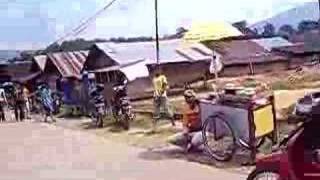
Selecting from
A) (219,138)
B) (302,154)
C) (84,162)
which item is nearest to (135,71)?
(84,162)

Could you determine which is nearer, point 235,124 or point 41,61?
point 235,124

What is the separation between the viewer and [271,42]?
46281 millimetres

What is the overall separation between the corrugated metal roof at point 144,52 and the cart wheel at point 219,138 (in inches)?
A: 910

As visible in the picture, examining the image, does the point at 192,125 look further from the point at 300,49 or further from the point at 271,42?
the point at 271,42

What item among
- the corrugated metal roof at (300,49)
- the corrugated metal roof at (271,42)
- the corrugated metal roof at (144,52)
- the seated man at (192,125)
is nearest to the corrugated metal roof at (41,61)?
the corrugated metal roof at (144,52)

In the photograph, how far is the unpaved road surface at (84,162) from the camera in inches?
446

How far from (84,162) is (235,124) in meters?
3.54

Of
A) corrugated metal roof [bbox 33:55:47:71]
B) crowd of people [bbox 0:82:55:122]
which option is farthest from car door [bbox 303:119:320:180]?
corrugated metal roof [bbox 33:55:47:71]

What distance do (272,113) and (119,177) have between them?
3.00 m

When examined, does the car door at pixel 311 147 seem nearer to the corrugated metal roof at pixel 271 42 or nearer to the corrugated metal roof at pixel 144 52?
the corrugated metal roof at pixel 144 52

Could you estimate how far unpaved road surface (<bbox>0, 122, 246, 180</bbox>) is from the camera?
37.2 ft

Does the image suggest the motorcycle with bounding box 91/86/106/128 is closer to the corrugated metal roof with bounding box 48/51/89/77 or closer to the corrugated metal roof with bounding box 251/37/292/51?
the corrugated metal roof with bounding box 48/51/89/77

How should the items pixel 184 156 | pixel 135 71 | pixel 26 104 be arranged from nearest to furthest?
pixel 184 156, pixel 26 104, pixel 135 71

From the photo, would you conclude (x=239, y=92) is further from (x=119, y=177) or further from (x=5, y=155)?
(x=5, y=155)
